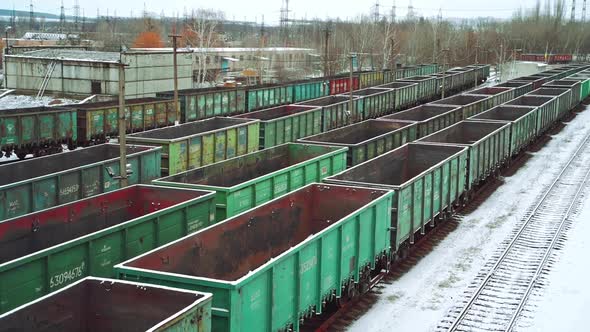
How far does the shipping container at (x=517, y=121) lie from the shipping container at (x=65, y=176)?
49.9 ft

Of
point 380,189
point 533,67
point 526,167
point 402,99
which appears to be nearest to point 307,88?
point 402,99

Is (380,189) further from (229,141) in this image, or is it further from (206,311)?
(229,141)

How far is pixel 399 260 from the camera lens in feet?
54.5

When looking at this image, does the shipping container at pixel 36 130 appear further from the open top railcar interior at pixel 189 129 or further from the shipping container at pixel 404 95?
the shipping container at pixel 404 95

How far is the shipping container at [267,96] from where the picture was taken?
4378 centimetres

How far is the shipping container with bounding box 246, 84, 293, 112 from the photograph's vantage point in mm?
43781

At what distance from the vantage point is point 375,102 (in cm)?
4256

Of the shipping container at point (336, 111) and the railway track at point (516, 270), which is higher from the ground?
the shipping container at point (336, 111)

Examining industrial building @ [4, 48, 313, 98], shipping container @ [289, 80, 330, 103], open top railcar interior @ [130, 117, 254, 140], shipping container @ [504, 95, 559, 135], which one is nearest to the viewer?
open top railcar interior @ [130, 117, 254, 140]

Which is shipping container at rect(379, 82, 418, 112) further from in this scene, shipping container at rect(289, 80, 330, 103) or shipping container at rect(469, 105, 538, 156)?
shipping container at rect(469, 105, 538, 156)

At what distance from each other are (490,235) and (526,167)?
11923 millimetres

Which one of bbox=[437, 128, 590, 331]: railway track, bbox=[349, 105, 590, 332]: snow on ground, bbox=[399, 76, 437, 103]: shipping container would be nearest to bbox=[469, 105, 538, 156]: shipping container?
bbox=[349, 105, 590, 332]: snow on ground

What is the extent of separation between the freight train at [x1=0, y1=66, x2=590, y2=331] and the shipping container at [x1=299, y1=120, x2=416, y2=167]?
11cm

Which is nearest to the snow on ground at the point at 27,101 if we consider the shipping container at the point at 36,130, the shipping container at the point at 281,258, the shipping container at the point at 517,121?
the shipping container at the point at 36,130
